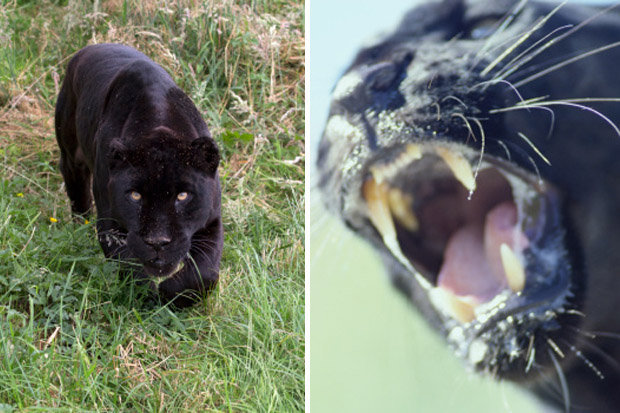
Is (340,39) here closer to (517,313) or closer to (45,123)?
(517,313)

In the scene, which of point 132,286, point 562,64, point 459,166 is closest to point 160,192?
point 132,286

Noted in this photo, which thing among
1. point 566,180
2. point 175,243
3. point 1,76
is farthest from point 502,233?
point 1,76

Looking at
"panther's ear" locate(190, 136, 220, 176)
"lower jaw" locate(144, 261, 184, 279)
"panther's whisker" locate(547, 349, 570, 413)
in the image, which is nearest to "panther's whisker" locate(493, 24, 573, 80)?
"panther's whisker" locate(547, 349, 570, 413)

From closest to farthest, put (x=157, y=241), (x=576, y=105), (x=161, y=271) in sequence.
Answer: (x=576, y=105), (x=157, y=241), (x=161, y=271)

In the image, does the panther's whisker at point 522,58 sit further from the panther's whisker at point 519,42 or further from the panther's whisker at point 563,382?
the panther's whisker at point 563,382

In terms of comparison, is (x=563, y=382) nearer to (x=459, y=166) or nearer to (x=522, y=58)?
(x=459, y=166)
